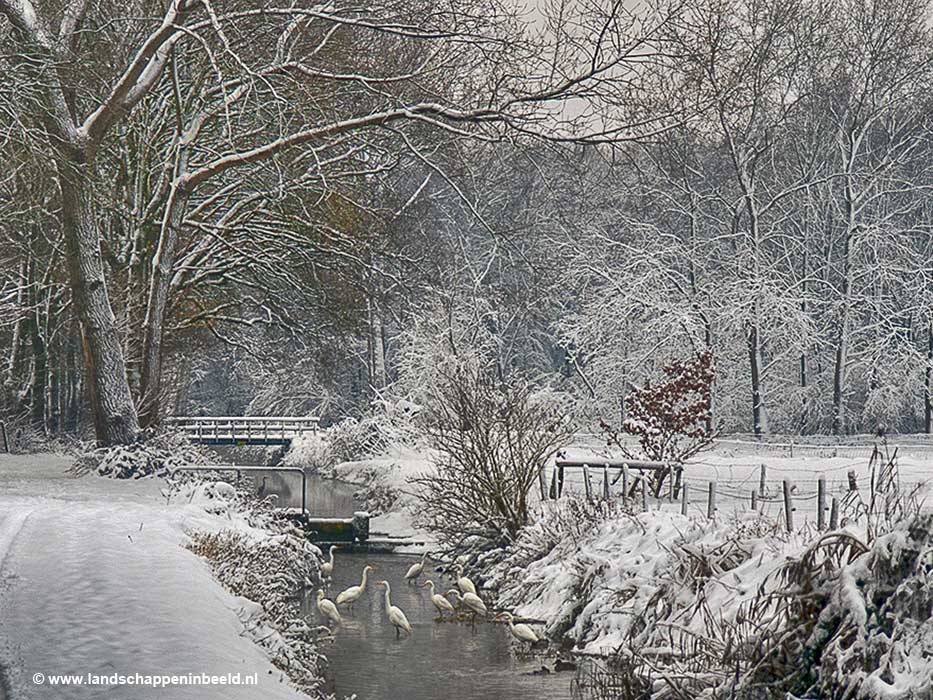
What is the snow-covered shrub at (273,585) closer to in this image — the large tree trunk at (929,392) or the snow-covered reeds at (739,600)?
the snow-covered reeds at (739,600)

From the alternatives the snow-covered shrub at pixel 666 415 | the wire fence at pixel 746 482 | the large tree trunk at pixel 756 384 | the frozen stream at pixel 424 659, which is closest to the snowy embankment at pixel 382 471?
the wire fence at pixel 746 482

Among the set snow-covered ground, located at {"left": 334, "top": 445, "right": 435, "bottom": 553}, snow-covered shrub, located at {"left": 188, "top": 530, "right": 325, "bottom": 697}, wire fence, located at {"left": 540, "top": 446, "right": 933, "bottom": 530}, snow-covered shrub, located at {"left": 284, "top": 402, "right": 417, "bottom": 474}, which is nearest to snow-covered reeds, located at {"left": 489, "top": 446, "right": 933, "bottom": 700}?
snow-covered shrub, located at {"left": 188, "top": 530, "right": 325, "bottom": 697}

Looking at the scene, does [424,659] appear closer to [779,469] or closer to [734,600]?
[734,600]

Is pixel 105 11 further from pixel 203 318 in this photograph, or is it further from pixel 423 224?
pixel 423 224

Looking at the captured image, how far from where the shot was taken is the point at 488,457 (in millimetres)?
21312

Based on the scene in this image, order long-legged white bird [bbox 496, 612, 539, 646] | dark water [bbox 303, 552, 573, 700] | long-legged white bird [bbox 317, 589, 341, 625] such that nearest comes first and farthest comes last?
dark water [bbox 303, 552, 573, 700], long-legged white bird [bbox 496, 612, 539, 646], long-legged white bird [bbox 317, 589, 341, 625]

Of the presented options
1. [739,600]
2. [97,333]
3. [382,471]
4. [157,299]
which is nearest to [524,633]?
[739,600]

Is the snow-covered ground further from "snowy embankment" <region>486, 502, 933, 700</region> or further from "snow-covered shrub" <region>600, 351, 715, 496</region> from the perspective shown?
"snowy embankment" <region>486, 502, 933, 700</region>

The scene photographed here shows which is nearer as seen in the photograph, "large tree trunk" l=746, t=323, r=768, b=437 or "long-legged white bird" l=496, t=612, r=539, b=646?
"long-legged white bird" l=496, t=612, r=539, b=646

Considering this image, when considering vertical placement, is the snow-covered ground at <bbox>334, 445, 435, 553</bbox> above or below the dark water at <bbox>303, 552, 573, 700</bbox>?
above

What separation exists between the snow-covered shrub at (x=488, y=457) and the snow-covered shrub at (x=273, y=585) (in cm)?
327

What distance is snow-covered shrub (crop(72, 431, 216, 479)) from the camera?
19.9 meters

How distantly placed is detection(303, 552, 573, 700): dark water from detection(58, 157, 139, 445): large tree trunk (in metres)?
4.62

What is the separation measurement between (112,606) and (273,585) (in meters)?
4.62
